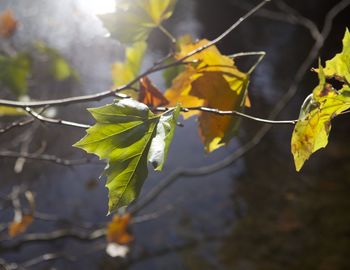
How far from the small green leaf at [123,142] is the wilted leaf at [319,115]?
0.13 metres

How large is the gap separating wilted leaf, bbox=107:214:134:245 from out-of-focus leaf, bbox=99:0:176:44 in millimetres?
1174

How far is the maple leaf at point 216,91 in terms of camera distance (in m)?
0.57

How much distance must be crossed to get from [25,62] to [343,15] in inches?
141

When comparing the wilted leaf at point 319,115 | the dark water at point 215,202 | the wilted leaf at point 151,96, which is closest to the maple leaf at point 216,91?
the wilted leaf at point 151,96

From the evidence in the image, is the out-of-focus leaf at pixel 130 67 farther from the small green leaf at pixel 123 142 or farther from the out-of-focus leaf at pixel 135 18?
the small green leaf at pixel 123 142

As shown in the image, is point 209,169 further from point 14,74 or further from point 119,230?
point 14,74

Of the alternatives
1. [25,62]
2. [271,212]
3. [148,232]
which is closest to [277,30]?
[271,212]

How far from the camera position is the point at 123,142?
408 millimetres

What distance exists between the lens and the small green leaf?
1.30 feet

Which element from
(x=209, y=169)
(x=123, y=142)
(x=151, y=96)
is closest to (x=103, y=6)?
(x=209, y=169)

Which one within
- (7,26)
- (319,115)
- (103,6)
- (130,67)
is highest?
(7,26)

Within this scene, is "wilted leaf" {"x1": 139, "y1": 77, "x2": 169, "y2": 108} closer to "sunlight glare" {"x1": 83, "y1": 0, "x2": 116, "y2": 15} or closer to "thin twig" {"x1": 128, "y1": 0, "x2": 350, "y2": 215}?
"sunlight glare" {"x1": 83, "y1": 0, "x2": 116, "y2": 15}

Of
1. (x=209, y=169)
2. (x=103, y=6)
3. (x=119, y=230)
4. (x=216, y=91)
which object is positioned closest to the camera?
(x=216, y=91)

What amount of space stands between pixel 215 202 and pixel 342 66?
2062 millimetres
